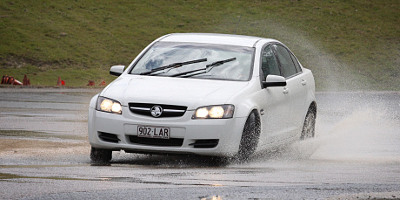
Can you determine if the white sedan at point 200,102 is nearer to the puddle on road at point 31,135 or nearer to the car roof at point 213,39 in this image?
the car roof at point 213,39

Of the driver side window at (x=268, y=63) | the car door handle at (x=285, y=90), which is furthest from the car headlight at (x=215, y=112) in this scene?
the car door handle at (x=285, y=90)

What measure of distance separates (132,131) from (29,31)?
3683 cm

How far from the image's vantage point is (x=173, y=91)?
10234 millimetres

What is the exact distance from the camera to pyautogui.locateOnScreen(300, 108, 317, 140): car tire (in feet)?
41.0

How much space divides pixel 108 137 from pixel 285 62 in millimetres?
3210

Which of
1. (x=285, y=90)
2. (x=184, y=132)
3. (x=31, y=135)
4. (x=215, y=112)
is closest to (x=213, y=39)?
(x=285, y=90)

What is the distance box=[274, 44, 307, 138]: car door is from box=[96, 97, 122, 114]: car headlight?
2.50 meters

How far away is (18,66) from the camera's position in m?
39.3

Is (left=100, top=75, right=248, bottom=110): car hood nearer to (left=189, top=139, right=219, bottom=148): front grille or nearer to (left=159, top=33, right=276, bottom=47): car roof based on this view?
(left=189, top=139, right=219, bottom=148): front grille

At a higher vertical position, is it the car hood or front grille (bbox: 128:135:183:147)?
the car hood

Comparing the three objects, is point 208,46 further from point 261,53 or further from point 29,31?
point 29,31

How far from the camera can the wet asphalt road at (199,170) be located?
7.77 m

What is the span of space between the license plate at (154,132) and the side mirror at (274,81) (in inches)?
66.7

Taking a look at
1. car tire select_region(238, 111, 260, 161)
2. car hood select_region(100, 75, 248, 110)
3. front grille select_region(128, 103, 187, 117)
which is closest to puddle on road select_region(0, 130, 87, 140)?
Result: car hood select_region(100, 75, 248, 110)
